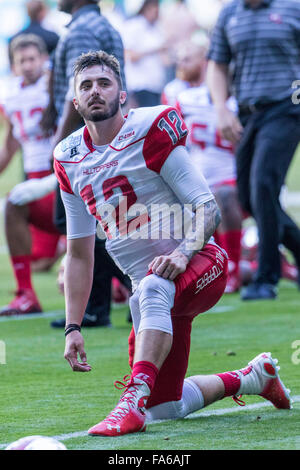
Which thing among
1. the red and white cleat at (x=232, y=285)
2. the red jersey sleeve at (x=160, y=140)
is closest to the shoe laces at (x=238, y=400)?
the red jersey sleeve at (x=160, y=140)

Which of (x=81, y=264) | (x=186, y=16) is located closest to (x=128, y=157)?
(x=81, y=264)

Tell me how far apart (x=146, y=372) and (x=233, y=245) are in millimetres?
4986

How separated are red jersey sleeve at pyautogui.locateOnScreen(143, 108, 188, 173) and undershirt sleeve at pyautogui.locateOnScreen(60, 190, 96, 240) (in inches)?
14.0

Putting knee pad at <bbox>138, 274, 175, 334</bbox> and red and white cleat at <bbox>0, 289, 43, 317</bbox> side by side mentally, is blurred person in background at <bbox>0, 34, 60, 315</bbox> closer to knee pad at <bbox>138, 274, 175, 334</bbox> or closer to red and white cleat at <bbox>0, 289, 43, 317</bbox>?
red and white cleat at <bbox>0, 289, 43, 317</bbox>

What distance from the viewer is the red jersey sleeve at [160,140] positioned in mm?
4125

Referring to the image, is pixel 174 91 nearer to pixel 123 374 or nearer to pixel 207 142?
pixel 207 142

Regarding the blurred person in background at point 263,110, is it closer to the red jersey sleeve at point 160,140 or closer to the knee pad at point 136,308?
the red jersey sleeve at point 160,140

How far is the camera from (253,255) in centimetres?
963

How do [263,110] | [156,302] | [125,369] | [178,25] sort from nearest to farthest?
[156,302], [125,369], [263,110], [178,25]

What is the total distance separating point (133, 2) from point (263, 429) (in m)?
20.3

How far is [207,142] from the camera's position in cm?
912

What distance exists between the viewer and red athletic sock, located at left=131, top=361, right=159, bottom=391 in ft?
12.1

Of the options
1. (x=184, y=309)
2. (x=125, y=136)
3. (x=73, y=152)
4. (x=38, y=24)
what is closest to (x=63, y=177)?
(x=73, y=152)

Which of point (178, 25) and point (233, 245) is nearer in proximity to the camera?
point (233, 245)
